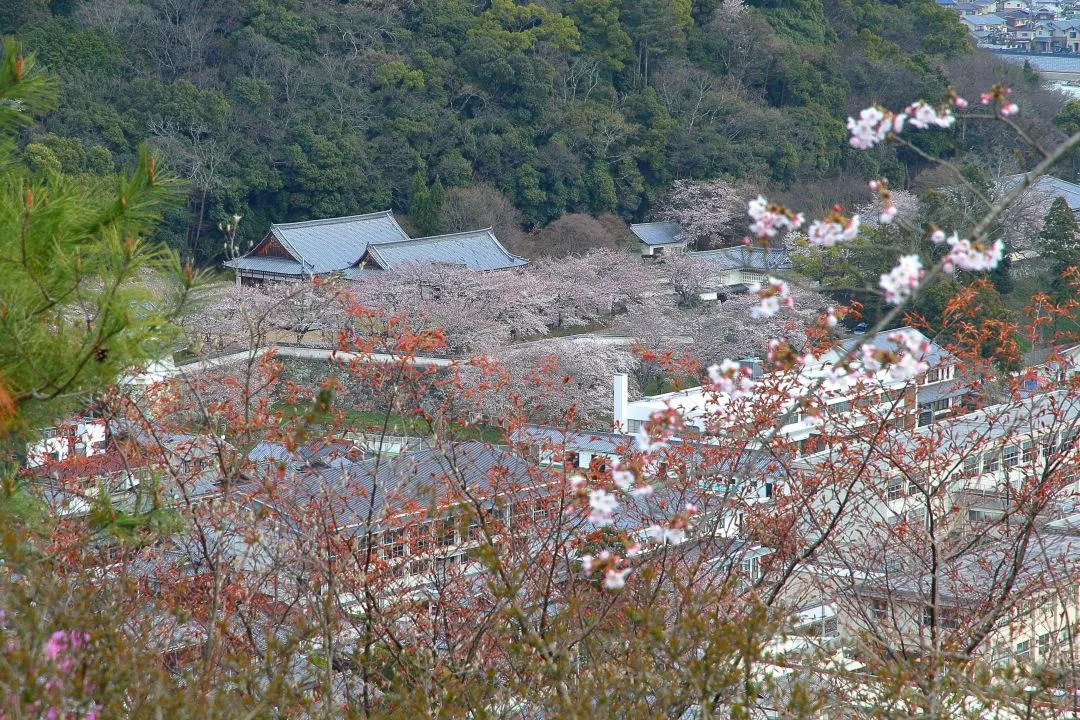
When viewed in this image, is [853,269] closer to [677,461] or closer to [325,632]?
[677,461]

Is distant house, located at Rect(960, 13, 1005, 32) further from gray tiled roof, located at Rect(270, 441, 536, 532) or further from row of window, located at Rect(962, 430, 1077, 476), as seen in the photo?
gray tiled roof, located at Rect(270, 441, 536, 532)

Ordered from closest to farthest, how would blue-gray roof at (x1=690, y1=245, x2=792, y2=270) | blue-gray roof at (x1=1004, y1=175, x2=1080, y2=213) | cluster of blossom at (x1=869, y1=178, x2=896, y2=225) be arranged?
cluster of blossom at (x1=869, y1=178, x2=896, y2=225), blue-gray roof at (x1=690, y1=245, x2=792, y2=270), blue-gray roof at (x1=1004, y1=175, x2=1080, y2=213)

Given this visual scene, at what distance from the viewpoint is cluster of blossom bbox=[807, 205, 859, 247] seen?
1.99 m

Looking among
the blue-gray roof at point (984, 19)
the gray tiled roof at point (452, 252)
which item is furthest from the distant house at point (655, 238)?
the blue-gray roof at point (984, 19)

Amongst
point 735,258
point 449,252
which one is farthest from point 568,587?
point 735,258

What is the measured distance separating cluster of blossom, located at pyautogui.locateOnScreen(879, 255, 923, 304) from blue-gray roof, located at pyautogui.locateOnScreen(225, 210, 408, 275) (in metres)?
17.8

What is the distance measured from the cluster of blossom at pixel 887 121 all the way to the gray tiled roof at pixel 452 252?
1712 cm

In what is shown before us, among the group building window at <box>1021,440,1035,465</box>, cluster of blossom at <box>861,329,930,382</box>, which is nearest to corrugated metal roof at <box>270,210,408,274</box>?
building window at <box>1021,440,1035,465</box>

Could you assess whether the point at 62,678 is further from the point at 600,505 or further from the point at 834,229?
the point at 834,229

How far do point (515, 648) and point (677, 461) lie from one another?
7.52ft

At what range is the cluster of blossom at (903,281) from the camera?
1.83 metres

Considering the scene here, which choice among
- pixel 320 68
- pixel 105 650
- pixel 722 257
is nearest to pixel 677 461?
Answer: pixel 105 650

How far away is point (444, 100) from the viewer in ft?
82.3

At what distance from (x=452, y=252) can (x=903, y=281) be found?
61.4 ft
